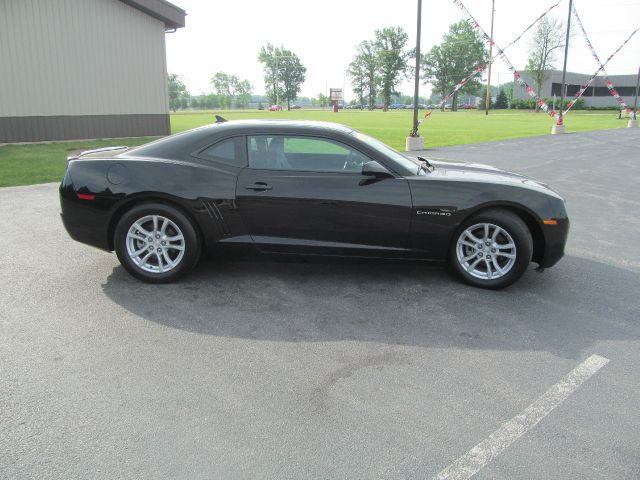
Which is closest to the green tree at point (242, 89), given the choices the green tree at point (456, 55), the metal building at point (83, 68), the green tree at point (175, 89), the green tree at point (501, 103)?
the green tree at point (175, 89)

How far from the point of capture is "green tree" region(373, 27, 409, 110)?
383 feet

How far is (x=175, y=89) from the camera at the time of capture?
127m

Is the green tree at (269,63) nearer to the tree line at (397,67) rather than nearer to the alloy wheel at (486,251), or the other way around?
the tree line at (397,67)

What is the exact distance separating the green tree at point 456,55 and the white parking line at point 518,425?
364ft

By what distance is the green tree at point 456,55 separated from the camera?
10844cm

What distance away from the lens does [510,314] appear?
13.7ft

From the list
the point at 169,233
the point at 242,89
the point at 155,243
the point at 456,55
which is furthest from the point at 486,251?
the point at 242,89

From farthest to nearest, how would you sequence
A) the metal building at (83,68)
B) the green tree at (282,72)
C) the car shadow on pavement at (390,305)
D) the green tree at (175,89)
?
the green tree at (282,72) < the green tree at (175,89) < the metal building at (83,68) < the car shadow on pavement at (390,305)

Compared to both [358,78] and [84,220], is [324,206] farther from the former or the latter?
[358,78]

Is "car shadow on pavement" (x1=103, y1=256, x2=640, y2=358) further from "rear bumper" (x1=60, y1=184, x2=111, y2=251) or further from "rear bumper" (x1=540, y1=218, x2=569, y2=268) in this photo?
"rear bumper" (x1=60, y1=184, x2=111, y2=251)

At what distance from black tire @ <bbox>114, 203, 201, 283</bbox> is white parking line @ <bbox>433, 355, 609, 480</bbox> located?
2990 mm

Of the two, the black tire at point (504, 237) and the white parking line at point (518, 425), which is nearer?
the white parking line at point (518, 425)

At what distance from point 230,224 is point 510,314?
244 cm

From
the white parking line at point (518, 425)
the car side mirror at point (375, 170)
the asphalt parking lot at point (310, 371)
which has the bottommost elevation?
the white parking line at point (518, 425)
